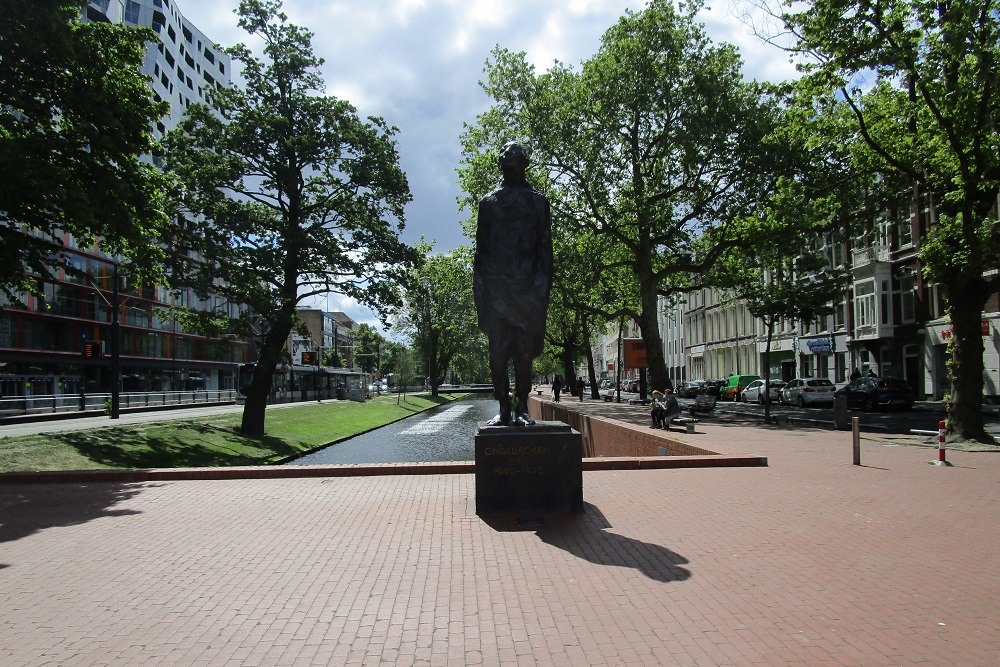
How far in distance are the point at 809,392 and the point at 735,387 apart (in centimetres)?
1111

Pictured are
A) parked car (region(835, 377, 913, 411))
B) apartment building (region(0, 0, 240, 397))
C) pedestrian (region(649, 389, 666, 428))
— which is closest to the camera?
pedestrian (region(649, 389, 666, 428))

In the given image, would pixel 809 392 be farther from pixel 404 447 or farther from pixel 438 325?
pixel 438 325

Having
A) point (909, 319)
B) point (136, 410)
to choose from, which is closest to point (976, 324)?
point (909, 319)

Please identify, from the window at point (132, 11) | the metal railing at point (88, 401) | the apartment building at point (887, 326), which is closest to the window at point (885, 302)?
the apartment building at point (887, 326)

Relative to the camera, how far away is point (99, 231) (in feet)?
48.0

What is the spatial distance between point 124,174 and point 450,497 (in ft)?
36.5

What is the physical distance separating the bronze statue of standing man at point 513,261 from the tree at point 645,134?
65.3 feet

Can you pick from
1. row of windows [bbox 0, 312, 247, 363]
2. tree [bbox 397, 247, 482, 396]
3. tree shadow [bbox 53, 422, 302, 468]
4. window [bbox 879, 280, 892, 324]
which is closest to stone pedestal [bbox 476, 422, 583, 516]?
tree shadow [bbox 53, 422, 302, 468]

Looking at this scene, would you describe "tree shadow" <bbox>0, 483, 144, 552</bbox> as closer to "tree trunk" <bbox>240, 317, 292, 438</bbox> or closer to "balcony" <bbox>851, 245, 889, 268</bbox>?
"tree trunk" <bbox>240, 317, 292, 438</bbox>

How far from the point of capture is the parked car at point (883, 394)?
99.4 ft

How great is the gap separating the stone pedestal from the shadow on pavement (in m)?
0.28

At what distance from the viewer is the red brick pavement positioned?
4090mm

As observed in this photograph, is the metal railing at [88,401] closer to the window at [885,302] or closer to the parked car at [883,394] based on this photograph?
the parked car at [883,394]

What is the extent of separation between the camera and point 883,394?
30.4 meters
